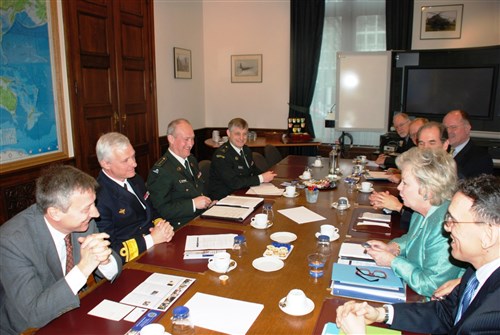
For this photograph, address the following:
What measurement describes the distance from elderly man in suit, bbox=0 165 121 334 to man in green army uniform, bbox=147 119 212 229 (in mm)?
1056

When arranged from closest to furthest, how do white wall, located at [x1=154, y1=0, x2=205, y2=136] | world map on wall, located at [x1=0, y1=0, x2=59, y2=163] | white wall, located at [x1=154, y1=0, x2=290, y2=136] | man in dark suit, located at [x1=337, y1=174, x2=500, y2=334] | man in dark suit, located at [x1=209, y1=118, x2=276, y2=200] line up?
man in dark suit, located at [x1=337, y1=174, x2=500, y2=334], man in dark suit, located at [x1=209, y1=118, x2=276, y2=200], world map on wall, located at [x1=0, y1=0, x2=59, y2=163], white wall, located at [x1=154, y1=0, x2=205, y2=136], white wall, located at [x1=154, y1=0, x2=290, y2=136]

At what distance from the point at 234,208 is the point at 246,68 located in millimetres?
4786

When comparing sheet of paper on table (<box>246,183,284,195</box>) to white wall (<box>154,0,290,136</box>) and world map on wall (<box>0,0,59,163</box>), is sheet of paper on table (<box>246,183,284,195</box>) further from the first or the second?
white wall (<box>154,0,290,136</box>)

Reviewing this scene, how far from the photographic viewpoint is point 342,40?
6.45 meters

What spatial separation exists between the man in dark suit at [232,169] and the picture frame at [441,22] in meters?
3.94

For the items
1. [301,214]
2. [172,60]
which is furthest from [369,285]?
[172,60]

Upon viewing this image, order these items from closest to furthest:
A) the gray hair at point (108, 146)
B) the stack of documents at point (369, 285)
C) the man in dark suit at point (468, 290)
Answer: the man in dark suit at point (468, 290)
the stack of documents at point (369, 285)
the gray hair at point (108, 146)

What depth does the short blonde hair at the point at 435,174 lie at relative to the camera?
5.98 feet

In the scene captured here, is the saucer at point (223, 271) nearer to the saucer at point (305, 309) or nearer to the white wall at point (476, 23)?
the saucer at point (305, 309)

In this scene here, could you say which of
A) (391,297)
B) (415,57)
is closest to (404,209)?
(391,297)

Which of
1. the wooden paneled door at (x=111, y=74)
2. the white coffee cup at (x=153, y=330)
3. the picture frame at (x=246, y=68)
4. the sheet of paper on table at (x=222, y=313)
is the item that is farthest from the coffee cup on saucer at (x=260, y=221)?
the picture frame at (x=246, y=68)

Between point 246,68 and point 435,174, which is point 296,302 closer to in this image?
point 435,174

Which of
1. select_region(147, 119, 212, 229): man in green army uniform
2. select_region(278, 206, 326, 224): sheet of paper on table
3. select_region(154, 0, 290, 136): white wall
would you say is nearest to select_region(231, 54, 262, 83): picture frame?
select_region(154, 0, 290, 136): white wall

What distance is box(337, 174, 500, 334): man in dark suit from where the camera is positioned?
47.6 inches
